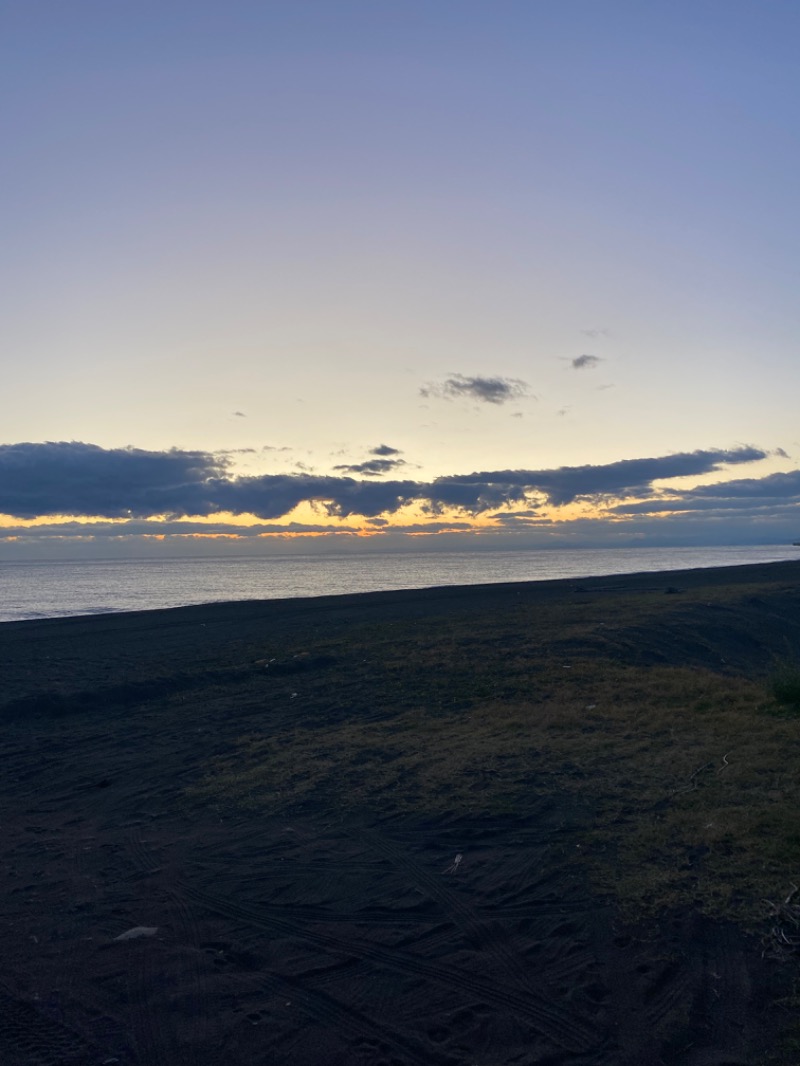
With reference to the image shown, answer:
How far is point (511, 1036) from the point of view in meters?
5.18

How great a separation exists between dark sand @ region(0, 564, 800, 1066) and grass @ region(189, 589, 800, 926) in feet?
1.33

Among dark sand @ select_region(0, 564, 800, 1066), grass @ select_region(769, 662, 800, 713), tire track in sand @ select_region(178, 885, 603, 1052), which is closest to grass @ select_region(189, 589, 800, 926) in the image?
grass @ select_region(769, 662, 800, 713)

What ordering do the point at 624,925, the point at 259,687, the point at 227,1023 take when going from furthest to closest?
the point at 259,687, the point at 624,925, the point at 227,1023

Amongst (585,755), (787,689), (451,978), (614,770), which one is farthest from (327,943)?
(787,689)

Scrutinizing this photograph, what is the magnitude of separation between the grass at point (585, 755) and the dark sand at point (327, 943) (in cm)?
41

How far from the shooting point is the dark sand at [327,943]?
5207 mm

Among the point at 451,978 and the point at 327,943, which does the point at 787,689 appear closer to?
the point at 451,978

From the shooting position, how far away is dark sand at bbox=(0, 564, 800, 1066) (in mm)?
5207

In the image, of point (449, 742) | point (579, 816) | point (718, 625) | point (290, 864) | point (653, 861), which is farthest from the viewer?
point (718, 625)

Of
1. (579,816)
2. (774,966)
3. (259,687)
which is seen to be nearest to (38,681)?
(259,687)

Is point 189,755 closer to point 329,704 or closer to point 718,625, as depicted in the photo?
point 329,704

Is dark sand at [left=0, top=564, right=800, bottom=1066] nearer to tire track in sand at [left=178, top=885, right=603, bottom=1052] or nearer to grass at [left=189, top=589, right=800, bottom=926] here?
tire track in sand at [left=178, top=885, right=603, bottom=1052]

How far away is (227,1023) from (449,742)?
23.2 ft

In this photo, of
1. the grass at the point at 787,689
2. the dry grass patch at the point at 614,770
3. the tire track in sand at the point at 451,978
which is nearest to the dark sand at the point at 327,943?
the tire track in sand at the point at 451,978
